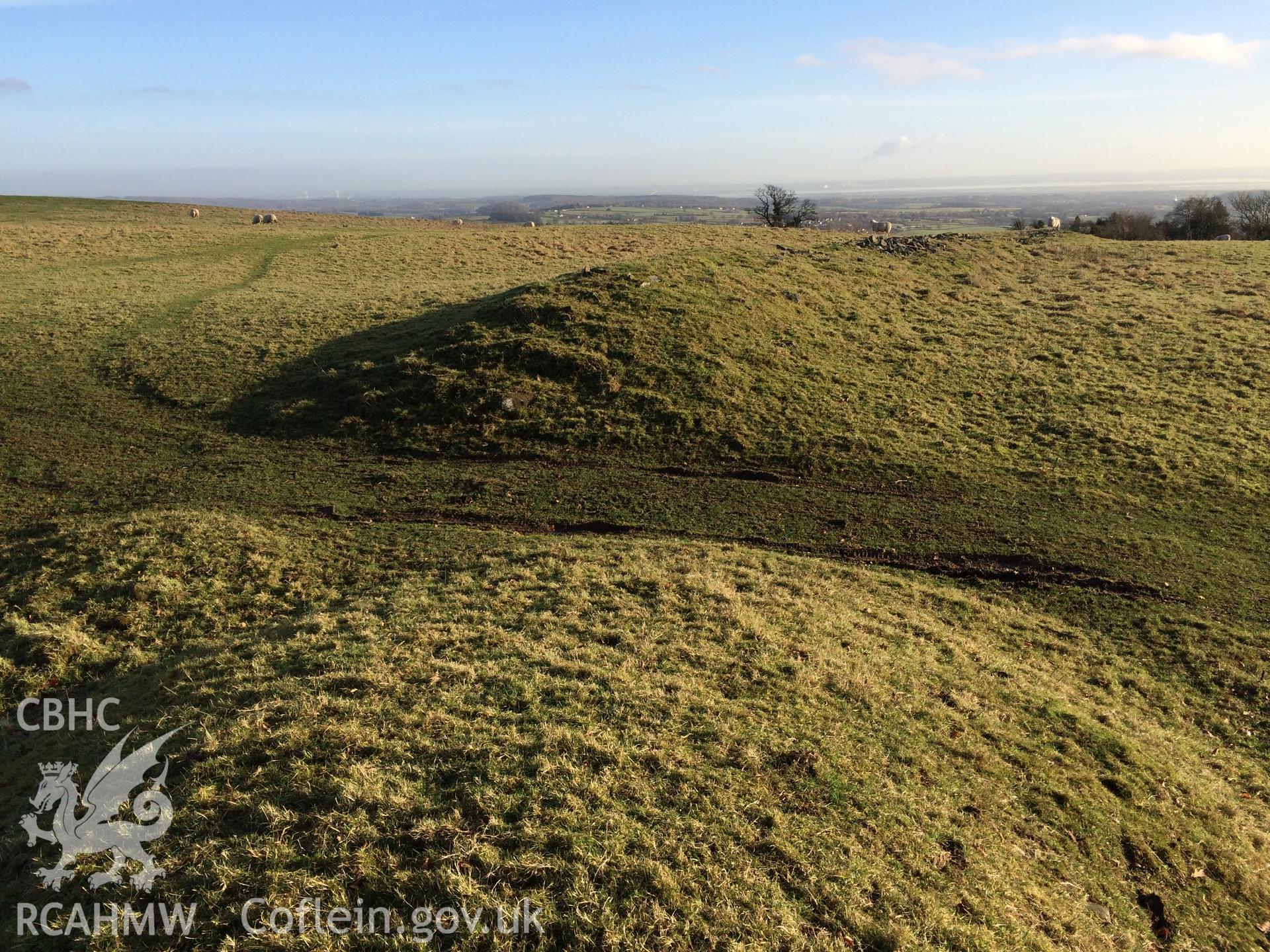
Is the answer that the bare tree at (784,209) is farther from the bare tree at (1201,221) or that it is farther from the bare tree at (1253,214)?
the bare tree at (1253,214)

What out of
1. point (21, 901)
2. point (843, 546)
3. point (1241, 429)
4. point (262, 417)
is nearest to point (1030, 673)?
point (843, 546)

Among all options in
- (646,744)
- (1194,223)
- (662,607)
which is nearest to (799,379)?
(662,607)

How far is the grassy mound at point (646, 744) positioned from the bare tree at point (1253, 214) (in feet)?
262

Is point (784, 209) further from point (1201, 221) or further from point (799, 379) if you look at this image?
point (799, 379)

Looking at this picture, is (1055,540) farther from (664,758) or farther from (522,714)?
(522,714)

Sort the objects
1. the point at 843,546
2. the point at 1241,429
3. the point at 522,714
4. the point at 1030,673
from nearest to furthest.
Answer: the point at 522,714
the point at 1030,673
the point at 843,546
the point at 1241,429

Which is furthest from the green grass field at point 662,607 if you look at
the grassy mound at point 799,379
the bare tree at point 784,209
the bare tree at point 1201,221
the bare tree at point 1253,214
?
the bare tree at point 1201,221

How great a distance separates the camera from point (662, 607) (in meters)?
12.3

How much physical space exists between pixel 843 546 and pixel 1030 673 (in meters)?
5.08

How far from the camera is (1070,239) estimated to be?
176 ft

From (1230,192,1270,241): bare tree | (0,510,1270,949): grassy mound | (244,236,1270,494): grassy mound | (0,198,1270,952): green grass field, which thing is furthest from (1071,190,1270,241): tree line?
(0,510,1270,949): grassy mound

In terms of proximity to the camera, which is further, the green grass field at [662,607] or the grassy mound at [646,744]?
the green grass field at [662,607]

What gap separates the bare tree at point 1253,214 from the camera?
6506cm

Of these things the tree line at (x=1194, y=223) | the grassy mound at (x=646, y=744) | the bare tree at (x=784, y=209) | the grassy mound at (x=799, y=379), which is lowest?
the grassy mound at (x=646, y=744)
